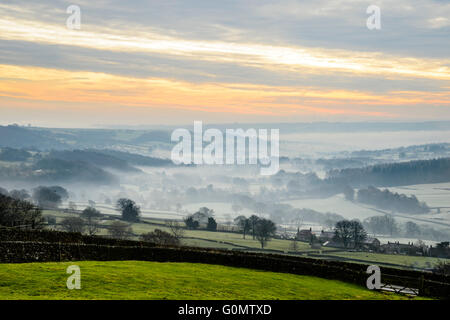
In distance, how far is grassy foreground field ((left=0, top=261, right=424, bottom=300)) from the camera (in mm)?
24234

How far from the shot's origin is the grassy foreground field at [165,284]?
79.5 ft

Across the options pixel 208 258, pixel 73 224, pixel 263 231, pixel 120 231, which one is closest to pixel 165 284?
pixel 208 258

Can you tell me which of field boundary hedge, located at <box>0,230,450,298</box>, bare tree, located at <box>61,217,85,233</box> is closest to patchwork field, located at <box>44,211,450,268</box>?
bare tree, located at <box>61,217,85,233</box>

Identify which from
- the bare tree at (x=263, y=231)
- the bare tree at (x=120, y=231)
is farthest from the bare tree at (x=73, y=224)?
the bare tree at (x=263, y=231)

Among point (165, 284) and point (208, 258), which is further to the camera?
point (208, 258)

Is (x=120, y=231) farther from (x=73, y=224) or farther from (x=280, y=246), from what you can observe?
(x=280, y=246)

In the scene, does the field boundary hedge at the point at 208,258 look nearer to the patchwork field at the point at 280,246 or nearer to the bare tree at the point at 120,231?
the patchwork field at the point at 280,246

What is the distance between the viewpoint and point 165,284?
28.0m
